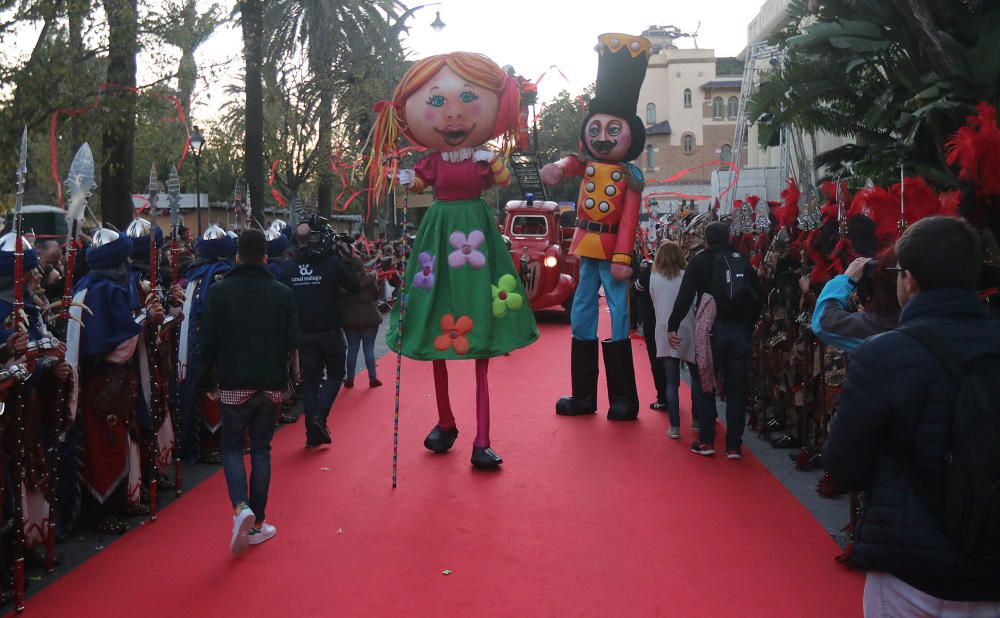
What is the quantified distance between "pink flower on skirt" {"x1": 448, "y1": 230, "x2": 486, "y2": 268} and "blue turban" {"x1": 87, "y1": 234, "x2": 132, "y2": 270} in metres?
2.34

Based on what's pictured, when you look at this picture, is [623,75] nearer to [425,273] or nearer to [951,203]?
[425,273]

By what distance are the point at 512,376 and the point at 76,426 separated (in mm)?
6308

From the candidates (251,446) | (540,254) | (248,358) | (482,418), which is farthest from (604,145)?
(540,254)

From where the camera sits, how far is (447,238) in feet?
22.2

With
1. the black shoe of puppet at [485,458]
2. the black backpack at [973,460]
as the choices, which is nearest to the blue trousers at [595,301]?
the black shoe of puppet at [485,458]

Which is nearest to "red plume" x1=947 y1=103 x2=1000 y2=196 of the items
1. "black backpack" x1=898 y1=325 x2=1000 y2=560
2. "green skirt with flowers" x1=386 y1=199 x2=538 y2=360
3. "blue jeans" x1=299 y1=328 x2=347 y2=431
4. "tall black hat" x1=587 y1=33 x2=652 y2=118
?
"black backpack" x1=898 y1=325 x2=1000 y2=560

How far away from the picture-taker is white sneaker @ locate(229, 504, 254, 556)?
469cm

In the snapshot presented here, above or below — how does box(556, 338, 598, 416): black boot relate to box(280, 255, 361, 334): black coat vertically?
below

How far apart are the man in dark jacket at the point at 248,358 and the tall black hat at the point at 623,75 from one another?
13.7 ft

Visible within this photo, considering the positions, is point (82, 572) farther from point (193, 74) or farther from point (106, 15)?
point (193, 74)

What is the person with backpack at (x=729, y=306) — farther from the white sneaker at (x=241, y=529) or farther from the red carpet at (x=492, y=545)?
the white sneaker at (x=241, y=529)

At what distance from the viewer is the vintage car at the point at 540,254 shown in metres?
16.0

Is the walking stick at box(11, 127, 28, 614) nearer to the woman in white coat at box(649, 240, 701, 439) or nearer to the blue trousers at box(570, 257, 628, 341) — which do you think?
the woman in white coat at box(649, 240, 701, 439)

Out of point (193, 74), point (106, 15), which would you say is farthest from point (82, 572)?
point (193, 74)
